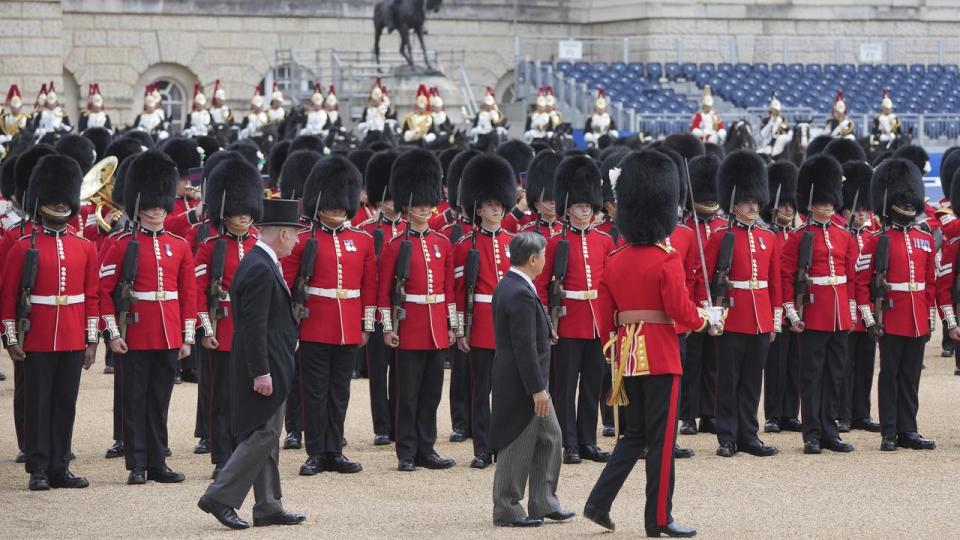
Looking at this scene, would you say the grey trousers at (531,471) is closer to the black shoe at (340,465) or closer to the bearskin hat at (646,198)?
the bearskin hat at (646,198)

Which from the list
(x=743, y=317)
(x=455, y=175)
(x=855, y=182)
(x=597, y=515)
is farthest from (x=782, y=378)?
(x=597, y=515)

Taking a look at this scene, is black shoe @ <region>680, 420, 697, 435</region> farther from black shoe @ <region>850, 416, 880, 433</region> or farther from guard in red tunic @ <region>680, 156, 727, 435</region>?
black shoe @ <region>850, 416, 880, 433</region>

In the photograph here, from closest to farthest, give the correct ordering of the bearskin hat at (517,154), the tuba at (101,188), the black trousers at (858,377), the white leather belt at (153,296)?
1. the white leather belt at (153,296)
2. the black trousers at (858,377)
3. the tuba at (101,188)
4. the bearskin hat at (517,154)

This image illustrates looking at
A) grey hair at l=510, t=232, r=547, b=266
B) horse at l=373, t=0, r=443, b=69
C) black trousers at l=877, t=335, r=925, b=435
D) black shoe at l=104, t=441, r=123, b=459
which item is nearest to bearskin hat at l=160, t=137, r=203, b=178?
black shoe at l=104, t=441, r=123, b=459

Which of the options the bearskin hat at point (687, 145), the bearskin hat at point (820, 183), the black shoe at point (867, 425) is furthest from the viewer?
the bearskin hat at point (687, 145)

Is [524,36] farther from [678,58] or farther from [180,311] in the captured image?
[180,311]

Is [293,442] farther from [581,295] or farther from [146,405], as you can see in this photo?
[581,295]

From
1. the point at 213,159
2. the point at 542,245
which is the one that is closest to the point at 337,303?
the point at 542,245

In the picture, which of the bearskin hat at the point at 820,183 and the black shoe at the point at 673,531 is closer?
the black shoe at the point at 673,531

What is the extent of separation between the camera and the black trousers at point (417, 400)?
7684mm

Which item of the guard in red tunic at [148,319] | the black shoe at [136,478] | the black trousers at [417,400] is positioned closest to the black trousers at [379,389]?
the black trousers at [417,400]

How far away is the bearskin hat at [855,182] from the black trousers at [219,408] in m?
3.36

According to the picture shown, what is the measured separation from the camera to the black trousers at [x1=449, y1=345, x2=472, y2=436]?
855 centimetres

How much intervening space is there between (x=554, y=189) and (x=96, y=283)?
2.07m
